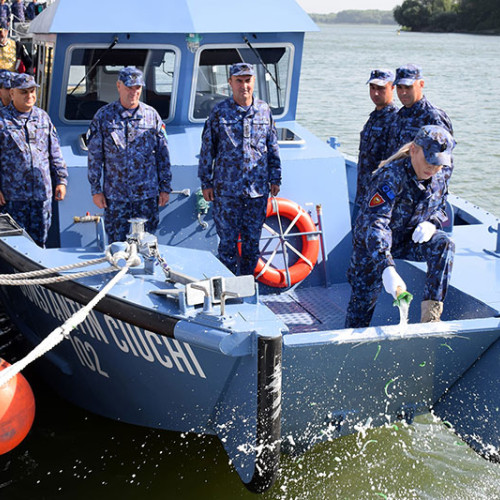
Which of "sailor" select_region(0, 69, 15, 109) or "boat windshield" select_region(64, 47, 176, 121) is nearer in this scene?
"sailor" select_region(0, 69, 15, 109)

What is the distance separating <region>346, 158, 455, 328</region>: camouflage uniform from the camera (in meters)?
4.07

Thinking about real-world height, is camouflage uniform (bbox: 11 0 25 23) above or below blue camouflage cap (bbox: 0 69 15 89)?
below

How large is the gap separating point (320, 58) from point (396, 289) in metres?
36.6

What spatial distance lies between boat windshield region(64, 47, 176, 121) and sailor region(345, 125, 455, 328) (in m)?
2.12

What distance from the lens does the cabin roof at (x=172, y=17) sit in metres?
5.42

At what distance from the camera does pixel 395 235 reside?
4367 millimetres

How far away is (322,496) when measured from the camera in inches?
176

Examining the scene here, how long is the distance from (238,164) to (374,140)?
3.41 feet

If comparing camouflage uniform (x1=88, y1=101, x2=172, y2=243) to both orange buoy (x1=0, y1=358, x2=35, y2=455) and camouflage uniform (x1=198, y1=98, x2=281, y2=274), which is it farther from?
orange buoy (x1=0, y1=358, x2=35, y2=455)

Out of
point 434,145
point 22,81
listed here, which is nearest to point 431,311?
point 434,145

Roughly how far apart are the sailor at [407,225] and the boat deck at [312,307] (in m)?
0.72

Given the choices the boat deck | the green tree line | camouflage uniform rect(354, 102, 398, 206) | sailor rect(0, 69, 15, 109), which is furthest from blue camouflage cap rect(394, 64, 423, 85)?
the green tree line

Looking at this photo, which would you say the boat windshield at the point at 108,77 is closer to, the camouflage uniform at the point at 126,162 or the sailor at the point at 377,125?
the camouflage uniform at the point at 126,162

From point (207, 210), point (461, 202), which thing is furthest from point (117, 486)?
point (461, 202)
